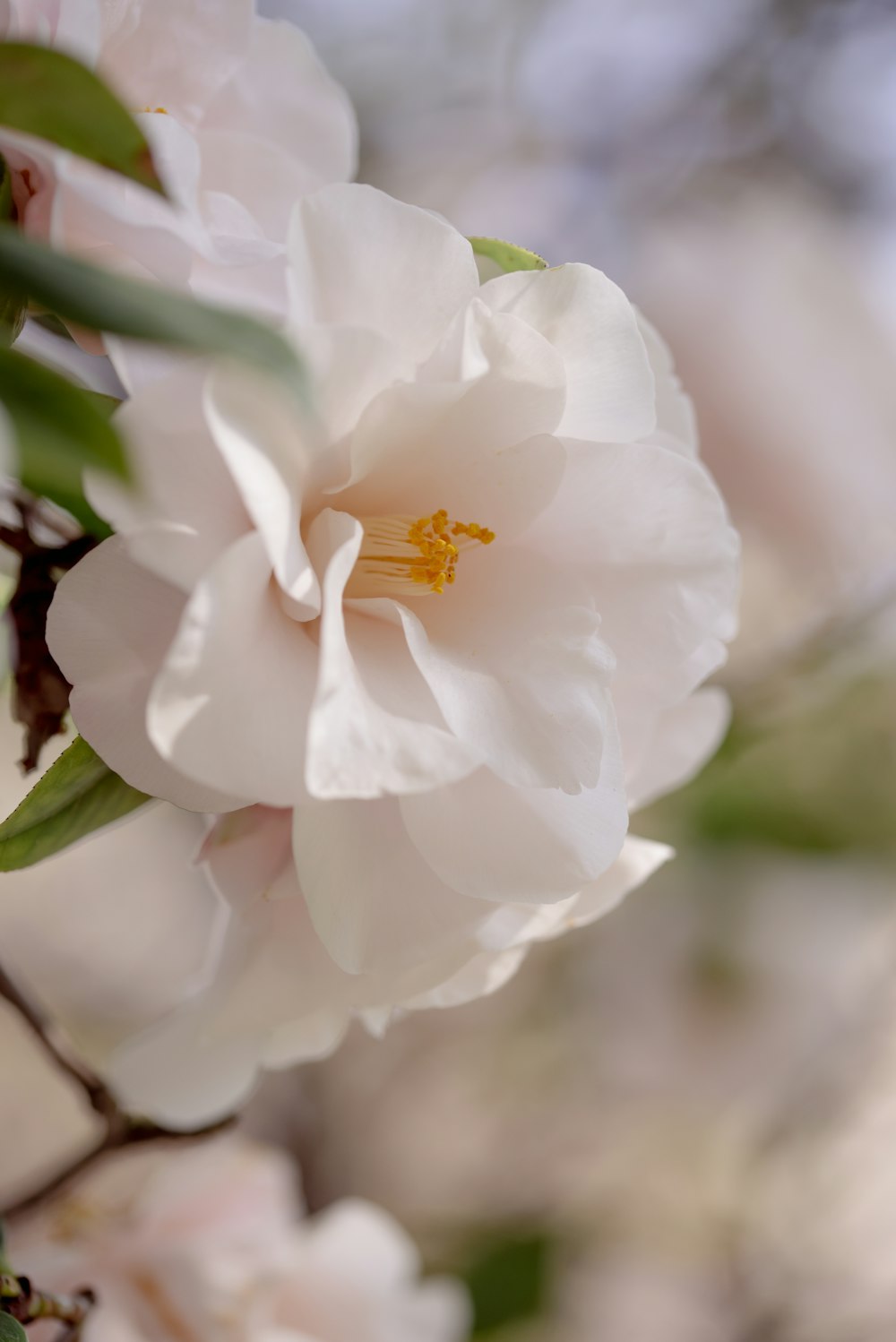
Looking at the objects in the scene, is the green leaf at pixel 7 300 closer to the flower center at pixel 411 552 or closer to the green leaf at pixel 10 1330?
the flower center at pixel 411 552

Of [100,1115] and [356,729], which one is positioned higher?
[356,729]

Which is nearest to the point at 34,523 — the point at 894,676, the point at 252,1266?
the point at 252,1266

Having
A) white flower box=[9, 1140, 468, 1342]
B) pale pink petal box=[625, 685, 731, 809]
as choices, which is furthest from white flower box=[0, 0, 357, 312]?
white flower box=[9, 1140, 468, 1342]

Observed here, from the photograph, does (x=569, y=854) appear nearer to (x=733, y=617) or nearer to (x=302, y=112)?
(x=733, y=617)

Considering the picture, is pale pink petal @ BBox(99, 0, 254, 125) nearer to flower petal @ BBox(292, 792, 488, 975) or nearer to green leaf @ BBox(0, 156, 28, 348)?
green leaf @ BBox(0, 156, 28, 348)

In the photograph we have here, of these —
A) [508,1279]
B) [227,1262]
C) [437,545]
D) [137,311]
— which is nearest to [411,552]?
[437,545]

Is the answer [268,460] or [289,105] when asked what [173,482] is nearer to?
[268,460]
